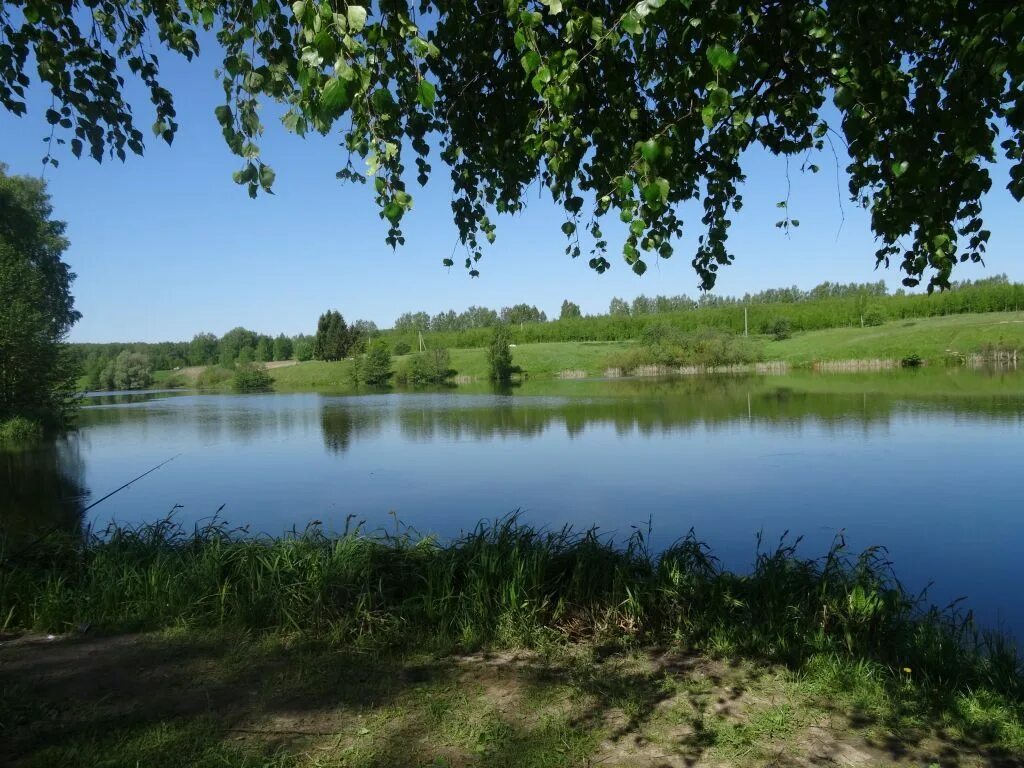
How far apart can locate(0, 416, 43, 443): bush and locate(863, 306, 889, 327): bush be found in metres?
79.5

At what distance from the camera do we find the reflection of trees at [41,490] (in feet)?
35.1

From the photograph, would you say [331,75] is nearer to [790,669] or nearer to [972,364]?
[790,669]

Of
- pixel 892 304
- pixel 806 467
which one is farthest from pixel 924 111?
pixel 892 304

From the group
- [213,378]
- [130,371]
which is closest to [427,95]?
[130,371]

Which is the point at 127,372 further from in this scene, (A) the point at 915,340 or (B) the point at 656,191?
(B) the point at 656,191

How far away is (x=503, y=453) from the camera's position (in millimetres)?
18219

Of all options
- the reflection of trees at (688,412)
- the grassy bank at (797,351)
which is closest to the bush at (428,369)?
the grassy bank at (797,351)

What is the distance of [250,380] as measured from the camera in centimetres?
7544

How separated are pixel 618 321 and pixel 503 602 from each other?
301 ft

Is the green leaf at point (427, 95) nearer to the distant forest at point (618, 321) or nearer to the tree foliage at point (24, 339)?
the tree foliage at point (24, 339)

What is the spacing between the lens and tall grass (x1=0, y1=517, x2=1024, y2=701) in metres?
4.27

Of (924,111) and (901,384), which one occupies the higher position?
(924,111)

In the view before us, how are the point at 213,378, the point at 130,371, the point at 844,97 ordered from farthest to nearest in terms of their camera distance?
the point at 213,378, the point at 130,371, the point at 844,97

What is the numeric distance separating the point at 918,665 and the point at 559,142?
12.8 ft
